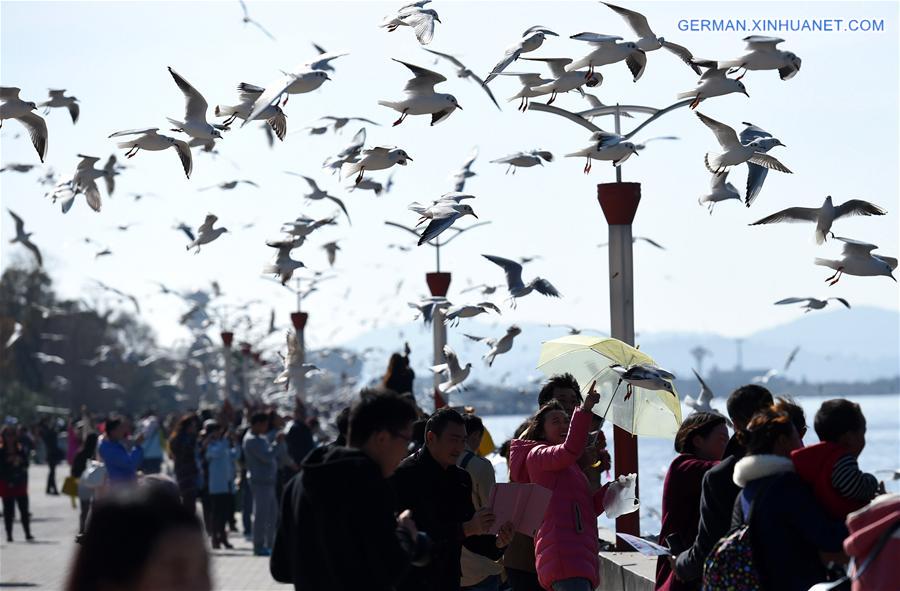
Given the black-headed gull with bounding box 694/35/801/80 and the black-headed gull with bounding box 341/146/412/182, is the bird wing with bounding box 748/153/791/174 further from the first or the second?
the black-headed gull with bounding box 341/146/412/182

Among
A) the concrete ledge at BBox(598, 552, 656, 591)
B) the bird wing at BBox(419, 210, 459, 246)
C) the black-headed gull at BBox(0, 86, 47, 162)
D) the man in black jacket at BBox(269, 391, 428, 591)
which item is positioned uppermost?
the black-headed gull at BBox(0, 86, 47, 162)

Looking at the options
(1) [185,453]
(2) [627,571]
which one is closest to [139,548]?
(2) [627,571]

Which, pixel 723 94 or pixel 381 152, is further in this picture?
pixel 381 152

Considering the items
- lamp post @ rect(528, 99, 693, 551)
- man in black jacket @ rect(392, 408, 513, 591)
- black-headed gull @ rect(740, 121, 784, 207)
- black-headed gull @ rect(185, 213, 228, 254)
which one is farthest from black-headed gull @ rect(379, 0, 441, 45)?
man in black jacket @ rect(392, 408, 513, 591)

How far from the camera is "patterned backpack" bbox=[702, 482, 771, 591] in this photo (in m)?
5.44

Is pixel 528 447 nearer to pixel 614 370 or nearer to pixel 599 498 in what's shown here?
pixel 599 498

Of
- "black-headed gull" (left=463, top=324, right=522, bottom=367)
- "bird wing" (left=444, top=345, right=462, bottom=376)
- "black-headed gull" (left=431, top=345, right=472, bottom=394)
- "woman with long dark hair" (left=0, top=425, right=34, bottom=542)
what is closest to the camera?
"black-headed gull" (left=463, top=324, right=522, bottom=367)

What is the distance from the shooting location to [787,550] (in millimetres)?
5363

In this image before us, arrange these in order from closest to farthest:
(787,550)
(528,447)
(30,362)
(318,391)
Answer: (787,550)
(528,447)
(30,362)
(318,391)

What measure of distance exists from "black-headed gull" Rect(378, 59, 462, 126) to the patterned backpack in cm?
757

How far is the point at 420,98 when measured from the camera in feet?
41.1

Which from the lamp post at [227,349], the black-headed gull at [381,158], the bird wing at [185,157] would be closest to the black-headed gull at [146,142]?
the bird wing at [185,157]

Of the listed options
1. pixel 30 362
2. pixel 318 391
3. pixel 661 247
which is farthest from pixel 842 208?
pixel 318 391

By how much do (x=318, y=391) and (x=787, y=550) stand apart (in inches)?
4265
